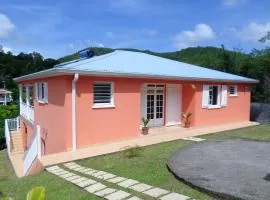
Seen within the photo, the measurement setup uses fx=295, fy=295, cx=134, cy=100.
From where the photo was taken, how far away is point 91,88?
1137 cm

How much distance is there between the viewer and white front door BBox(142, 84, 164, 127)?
49.0ft

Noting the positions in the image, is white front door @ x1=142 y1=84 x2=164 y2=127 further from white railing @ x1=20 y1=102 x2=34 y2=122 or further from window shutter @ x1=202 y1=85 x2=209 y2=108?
white railing @ x1=20 y1=102 x2=34 y2=122

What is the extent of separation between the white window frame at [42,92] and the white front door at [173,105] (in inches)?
245

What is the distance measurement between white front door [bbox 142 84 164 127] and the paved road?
4.51 meters

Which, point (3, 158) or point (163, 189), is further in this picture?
point (3, 158)

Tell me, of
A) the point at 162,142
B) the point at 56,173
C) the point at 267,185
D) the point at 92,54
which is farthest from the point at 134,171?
the point at 92,54

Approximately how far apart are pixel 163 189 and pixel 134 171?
5.28 ft

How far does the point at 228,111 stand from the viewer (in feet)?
59.2

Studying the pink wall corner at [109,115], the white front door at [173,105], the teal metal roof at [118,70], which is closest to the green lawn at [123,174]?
the pink wall corner at [109,115]

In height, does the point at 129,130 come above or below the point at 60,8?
below

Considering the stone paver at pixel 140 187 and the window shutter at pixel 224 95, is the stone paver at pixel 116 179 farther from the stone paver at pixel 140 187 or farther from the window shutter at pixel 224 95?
the window shutter at pixel 224 95

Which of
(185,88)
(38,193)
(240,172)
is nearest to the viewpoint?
(38,193)

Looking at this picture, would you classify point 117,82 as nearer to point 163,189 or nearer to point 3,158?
point 163,189

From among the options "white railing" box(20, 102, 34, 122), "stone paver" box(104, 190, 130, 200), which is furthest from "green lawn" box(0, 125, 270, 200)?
"white railing" box(20, 102, 34, 122)
